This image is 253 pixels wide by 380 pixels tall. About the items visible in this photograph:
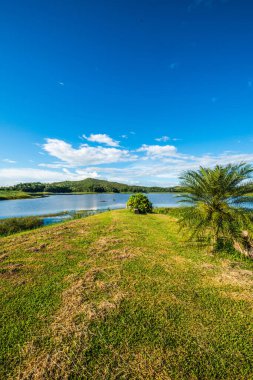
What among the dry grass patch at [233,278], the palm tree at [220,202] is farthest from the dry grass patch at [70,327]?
the palm tree at [220,202]

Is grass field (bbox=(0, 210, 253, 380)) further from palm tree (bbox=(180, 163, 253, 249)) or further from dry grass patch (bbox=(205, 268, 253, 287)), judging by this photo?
palm tree (bbox=(180, 163, 253, 249))

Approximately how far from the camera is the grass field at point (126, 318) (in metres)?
2.41

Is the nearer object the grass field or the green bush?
the grass field

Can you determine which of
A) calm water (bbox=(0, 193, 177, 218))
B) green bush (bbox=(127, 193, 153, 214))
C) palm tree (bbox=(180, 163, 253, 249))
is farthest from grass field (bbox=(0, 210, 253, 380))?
green bush (bbox=(127, 193, 153, 214))

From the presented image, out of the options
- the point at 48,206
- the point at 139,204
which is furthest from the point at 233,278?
the point at 48,206

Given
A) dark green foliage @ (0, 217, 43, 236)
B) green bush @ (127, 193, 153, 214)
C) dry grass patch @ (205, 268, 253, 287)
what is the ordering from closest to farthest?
dry grass patch @ (205, 268, 253, 287), dark green foliage @ (0, 217, 43, 236), green bush @ (127, 193, 153, 214)

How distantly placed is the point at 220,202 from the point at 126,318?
6.02 meters

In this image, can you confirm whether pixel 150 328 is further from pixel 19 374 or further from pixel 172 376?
pixel 19 374

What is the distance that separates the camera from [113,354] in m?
2.57

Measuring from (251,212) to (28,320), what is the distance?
25.4 feet

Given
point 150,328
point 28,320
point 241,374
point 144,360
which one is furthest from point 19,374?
point 241,374

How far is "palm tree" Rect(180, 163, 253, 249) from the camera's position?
6.83 m

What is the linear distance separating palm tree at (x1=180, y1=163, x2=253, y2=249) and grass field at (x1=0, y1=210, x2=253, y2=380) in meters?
1.29

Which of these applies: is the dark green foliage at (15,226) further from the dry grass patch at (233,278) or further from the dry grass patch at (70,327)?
the dry grass patch at (233,278)
